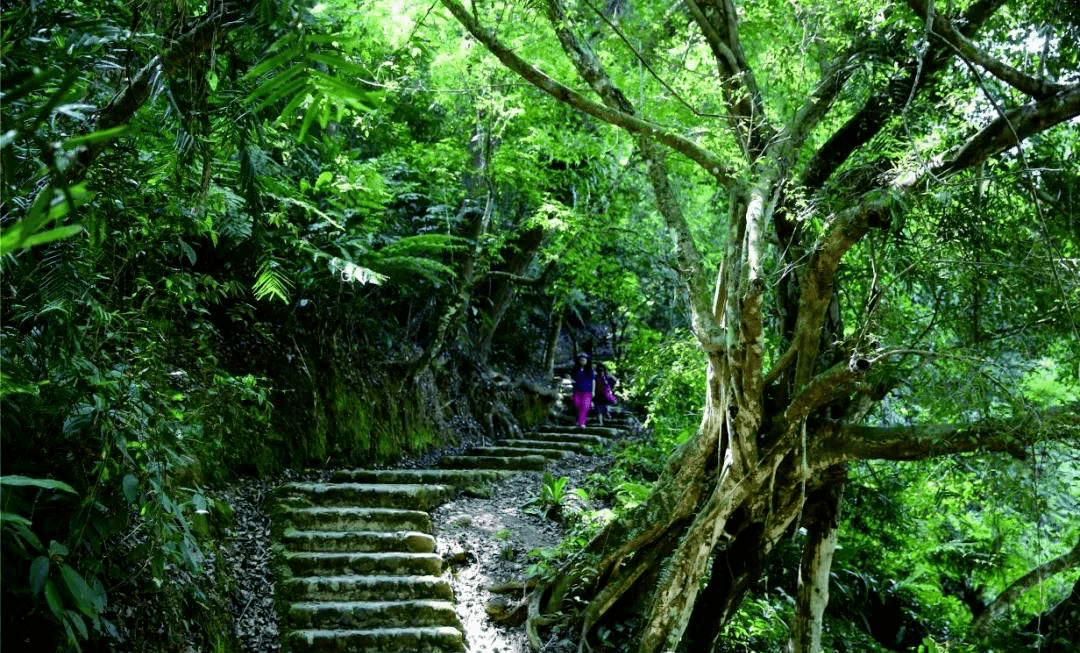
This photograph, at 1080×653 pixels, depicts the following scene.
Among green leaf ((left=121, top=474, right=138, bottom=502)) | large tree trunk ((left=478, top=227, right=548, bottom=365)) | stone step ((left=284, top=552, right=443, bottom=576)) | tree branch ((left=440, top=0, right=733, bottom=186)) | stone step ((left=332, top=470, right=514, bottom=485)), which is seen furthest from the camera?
large tree trunk ((left=478, top=227, right=548, bottom=365))

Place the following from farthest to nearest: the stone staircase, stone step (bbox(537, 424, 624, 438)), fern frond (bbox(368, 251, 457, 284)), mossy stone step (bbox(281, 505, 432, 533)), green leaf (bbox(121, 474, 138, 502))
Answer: stone step (bbox(537, 424, 624, 438)) < fern frond (bbox(368, 251, 457, 284)) < mossy stone step (bbox(281, 505, 432, 533)) < the stone staircase < green leaf (bbox(121, 474, 138, 502))

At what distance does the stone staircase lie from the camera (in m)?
5.84

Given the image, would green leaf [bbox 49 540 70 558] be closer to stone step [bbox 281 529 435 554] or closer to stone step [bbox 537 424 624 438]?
stone step [bbox 281 529 435 554]

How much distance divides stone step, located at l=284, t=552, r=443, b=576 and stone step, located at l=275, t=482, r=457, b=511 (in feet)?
2.25

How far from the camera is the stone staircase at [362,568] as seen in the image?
584 cm

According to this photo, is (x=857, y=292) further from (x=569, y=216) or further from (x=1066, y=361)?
(x=569, y=216)

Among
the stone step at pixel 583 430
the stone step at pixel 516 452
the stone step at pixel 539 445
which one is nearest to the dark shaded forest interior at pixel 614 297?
the stone step at pixel 516 452

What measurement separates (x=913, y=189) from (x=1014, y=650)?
398 cm

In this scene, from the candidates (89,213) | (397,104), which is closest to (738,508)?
(89,213)

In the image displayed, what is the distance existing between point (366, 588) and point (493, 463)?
11.5ft

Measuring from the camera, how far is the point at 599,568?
6.29 meters

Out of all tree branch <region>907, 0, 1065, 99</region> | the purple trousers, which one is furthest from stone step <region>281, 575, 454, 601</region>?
the purple trousers

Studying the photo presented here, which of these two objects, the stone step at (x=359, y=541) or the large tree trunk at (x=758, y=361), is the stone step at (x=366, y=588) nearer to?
the stone step at (x=359, y=541)

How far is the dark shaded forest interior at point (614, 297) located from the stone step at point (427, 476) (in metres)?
0.61
